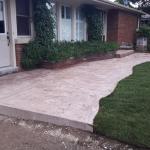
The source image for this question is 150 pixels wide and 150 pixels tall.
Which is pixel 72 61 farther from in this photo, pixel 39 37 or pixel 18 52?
pixel 18 52

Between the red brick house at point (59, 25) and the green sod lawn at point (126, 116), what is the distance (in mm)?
3678

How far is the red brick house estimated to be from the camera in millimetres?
7938

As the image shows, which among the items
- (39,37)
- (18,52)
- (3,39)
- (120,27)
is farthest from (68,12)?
(120,27)

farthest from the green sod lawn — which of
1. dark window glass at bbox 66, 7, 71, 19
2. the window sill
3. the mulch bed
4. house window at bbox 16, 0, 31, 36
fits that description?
dark window glass at bbox 66, 7, 71, 19

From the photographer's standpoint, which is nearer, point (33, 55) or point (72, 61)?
point (33, 55)

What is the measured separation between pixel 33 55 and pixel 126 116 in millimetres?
5007

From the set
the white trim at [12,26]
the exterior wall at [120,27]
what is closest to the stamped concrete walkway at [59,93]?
the white trim at [12,26]

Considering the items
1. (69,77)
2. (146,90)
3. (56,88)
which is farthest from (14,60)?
Result: (146,90)

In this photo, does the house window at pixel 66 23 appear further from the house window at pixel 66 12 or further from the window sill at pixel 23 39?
the window sill at pixel 23 39

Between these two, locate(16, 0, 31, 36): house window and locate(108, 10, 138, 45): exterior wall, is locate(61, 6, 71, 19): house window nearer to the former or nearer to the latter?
locate(16, 0, 31, 36): house window

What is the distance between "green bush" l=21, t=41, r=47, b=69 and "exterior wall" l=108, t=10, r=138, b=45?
782 centimetres

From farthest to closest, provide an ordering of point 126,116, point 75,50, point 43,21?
point 75,50 < point 43,21 < point 126,116

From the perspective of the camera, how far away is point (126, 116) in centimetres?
432

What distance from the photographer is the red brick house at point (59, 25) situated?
7.94 metres
